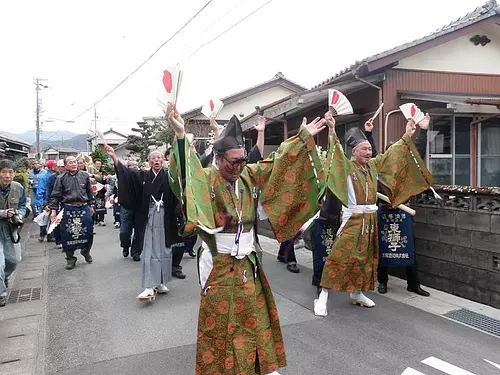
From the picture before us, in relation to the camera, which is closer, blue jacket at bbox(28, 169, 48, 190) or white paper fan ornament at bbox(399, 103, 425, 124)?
white paper fan ornament at bbox(399, 103, 425, 124)

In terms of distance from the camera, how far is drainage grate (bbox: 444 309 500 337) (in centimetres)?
411

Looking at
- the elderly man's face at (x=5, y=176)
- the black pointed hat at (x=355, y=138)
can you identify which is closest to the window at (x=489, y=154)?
the black pointed hat at (x=355, y=138)

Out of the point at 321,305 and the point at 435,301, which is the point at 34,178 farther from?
the point at 435,301

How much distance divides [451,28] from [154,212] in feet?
21.6

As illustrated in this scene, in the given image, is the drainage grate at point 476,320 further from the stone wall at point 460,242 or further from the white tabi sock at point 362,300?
the white tabi sock at point 362,300

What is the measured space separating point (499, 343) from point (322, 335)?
1613 mm

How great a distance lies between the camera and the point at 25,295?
18.5ft

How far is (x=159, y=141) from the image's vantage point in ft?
82.2

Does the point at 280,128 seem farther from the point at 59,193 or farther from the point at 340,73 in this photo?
the point at 59,193

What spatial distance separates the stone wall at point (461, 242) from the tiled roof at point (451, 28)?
9.86 ft

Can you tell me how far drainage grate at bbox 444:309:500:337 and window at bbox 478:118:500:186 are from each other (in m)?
4.87

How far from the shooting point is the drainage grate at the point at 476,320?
4106 mm

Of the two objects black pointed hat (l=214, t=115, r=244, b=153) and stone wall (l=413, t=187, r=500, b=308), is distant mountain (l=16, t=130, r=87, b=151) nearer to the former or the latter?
stone wall (l=413, t=187, r=500, b=308)

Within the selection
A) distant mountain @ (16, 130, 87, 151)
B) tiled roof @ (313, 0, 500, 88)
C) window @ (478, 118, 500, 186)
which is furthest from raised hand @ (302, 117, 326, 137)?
distant mountain @ (16, 130, 87, 151)
